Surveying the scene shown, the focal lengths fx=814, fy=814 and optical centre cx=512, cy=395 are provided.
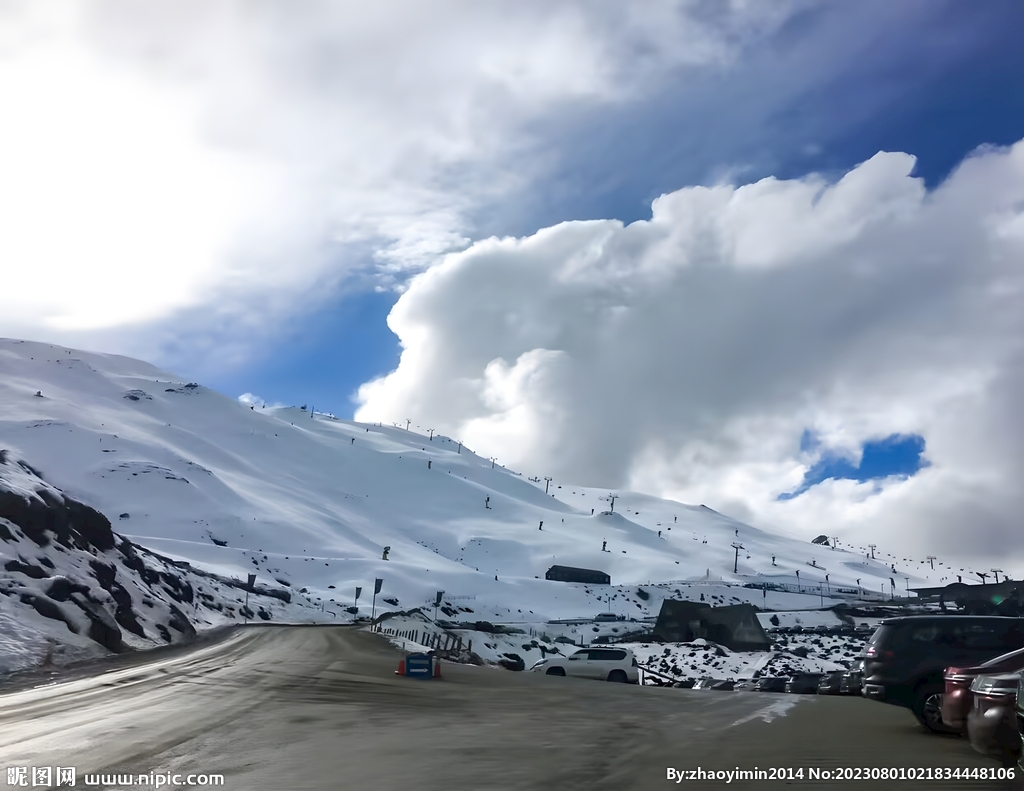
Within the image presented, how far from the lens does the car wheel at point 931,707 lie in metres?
13.0

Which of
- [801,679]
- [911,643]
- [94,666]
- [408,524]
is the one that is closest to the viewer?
[911,643]

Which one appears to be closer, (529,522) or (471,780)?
(471,780)

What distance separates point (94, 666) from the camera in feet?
72.3

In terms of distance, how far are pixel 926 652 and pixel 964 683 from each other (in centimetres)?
336

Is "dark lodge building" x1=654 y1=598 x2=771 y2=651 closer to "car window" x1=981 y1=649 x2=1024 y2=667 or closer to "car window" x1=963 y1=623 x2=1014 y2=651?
"car window" x1=963 y1=623 x2=1014 y2=651

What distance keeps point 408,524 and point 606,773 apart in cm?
17097

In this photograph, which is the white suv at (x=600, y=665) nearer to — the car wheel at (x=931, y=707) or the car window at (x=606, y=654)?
the car window at (x=606, y=654)

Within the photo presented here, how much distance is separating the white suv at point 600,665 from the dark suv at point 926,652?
1400 centimetres

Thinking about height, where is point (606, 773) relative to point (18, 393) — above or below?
below

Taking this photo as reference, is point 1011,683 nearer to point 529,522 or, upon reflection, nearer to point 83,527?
point 83,527

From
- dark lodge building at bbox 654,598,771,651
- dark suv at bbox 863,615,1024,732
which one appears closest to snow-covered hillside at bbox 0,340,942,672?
dark lodge building at bbox 654,598,771,651

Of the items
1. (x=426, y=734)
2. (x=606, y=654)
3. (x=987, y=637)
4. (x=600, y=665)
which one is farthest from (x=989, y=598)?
(x=426, y=734)

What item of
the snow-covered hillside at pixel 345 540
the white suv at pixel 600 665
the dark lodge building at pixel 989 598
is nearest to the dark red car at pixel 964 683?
the white suv at pixel 600 665

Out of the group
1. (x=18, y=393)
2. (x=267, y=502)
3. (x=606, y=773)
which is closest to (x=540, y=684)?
(x=606, y=773)
